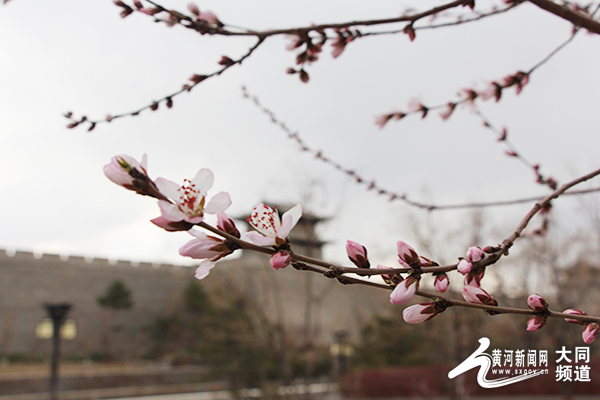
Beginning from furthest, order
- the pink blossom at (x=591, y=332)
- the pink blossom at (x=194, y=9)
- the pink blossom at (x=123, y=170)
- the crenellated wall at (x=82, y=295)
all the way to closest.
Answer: the crenellated wall at (x=82, y=295) → the pink blossom at (x=194, y=9) → the pink blossom at (x=591, y=332) → the pink blossom at (x=123, y=170)

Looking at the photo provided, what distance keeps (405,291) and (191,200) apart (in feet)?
0.97

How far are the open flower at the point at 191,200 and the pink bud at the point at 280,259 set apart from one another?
9 centimetres

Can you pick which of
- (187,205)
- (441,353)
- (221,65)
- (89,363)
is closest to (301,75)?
(221,65)

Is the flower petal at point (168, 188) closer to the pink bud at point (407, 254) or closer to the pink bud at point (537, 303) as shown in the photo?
the pink bud at point (407, 254)

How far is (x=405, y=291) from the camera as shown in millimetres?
630

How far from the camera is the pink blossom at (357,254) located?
66 cm

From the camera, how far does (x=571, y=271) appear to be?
12312 mm

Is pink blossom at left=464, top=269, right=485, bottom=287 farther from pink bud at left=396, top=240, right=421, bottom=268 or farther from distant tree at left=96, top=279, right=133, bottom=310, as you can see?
distant tree at left=96, top=279, right=133, bottom=310

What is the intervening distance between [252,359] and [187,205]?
12.9 m

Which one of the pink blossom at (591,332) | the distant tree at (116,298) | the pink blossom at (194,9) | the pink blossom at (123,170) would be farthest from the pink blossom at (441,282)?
the distant tree at (116,298)

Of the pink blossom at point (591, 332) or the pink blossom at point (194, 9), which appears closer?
the pink blossom at point (591, 332)

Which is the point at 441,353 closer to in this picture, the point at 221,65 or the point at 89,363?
the point at 221,65

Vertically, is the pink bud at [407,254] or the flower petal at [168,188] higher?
the flower petal at [168,188]

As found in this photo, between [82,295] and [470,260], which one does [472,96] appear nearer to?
[470,260]
